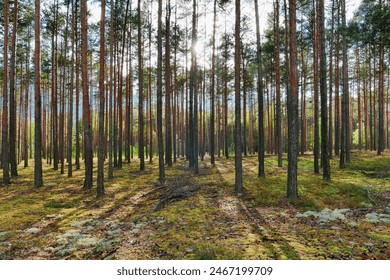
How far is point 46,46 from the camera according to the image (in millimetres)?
20578

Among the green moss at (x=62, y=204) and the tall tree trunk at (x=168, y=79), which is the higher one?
the tall tree trunk at (x=168, y=79)

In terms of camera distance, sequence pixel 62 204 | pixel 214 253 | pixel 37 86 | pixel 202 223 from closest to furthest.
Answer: pixel 214 253
pixel 202 223
pixel 62 204
pixel 37 86

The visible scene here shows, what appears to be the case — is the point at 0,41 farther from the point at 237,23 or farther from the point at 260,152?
the point at 260,152

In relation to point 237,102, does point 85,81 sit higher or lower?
higher

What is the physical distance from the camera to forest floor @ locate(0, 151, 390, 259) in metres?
4.39

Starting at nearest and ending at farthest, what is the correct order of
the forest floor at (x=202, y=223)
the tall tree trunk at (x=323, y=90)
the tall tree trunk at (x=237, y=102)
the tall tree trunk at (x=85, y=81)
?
the forest floor at (x=202, y=223) → the tall tree trunk at (x=237, y=102) → the tall tree trunk at (x=85, y=81) → the tall tree trunk at (x=323, y=90)

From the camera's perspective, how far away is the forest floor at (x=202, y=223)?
4.39 metres

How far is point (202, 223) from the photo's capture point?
598cm

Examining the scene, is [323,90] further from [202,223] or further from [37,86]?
[37,86]

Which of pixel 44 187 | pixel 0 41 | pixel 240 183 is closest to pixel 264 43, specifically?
pixel 240 183

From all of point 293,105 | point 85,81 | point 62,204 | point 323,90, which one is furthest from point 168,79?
point 62,204

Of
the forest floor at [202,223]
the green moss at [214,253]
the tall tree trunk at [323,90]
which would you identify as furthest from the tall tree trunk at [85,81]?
the tall tree trunk at [323,90]

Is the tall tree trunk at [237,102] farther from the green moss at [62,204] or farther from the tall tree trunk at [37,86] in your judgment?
the tall tree trunk at [37,86]
